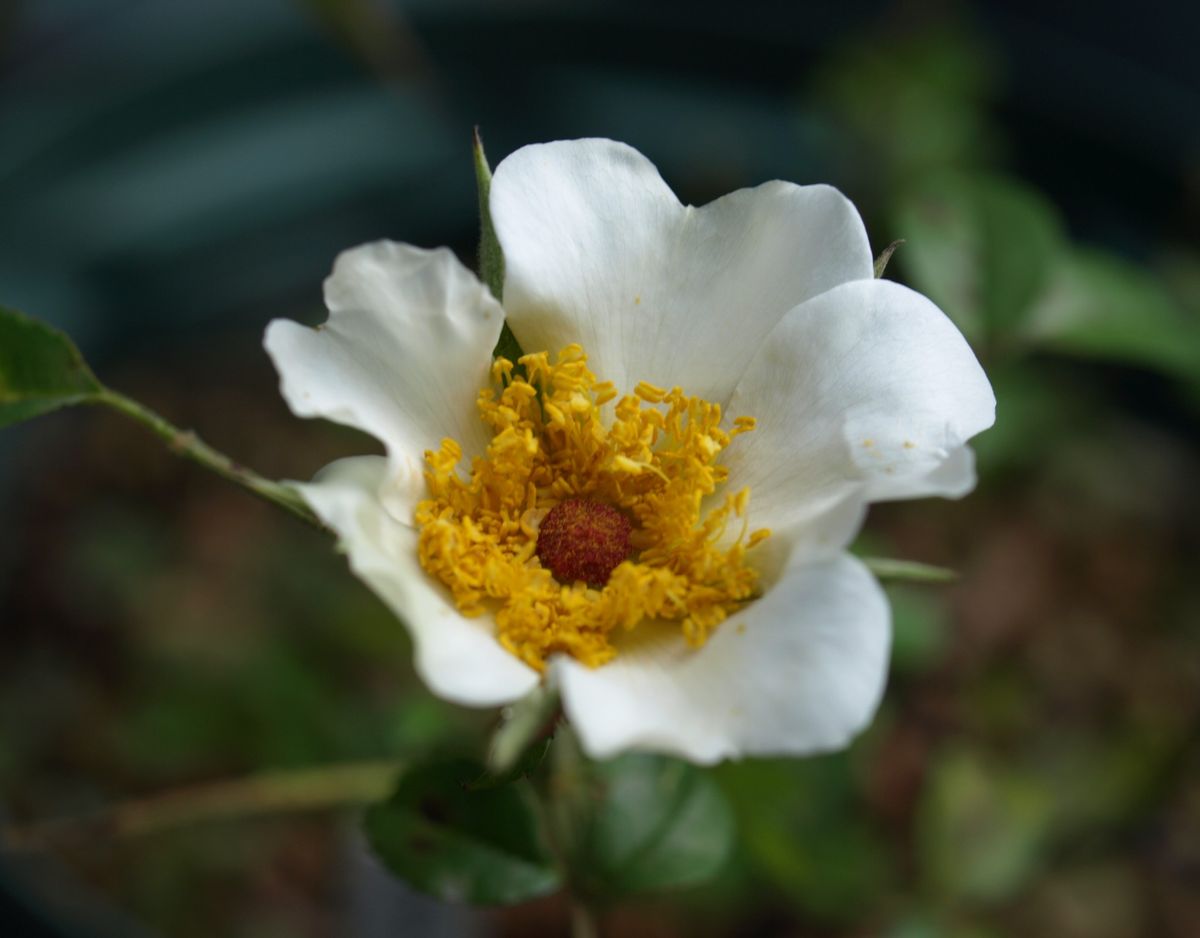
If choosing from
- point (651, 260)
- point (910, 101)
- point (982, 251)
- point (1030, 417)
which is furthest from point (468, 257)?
point (651, 260)

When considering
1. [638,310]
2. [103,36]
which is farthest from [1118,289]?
[103,36]

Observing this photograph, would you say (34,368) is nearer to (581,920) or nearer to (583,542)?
(583,542)

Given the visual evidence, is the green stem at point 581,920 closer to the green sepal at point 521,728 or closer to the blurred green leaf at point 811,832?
the blurred green leaf at point 811,832

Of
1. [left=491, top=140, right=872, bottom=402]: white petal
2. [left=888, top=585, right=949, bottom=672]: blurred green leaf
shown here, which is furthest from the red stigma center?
[left=888, top=585, right=949, bottom=672]: blurred green leaf

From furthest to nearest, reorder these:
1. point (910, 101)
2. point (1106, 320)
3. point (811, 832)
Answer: point (910, 101)
point (811, 832)
point (1106, 320)

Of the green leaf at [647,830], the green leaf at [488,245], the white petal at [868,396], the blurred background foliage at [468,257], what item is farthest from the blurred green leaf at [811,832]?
the green leaf at [488,245]

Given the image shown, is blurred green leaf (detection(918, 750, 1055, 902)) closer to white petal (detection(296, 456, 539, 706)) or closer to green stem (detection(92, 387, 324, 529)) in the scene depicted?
white petal (detection(296, 456, 539, 706))
